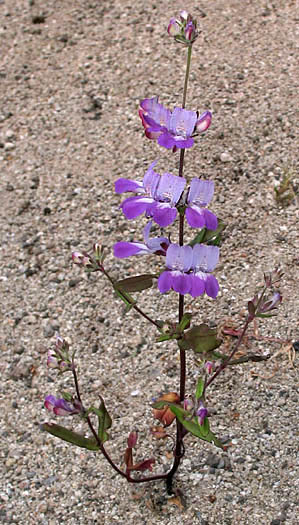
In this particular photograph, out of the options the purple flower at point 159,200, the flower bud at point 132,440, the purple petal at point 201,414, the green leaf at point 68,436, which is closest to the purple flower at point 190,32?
the purple flower at point 159,200

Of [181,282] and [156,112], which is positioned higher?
[156,112]

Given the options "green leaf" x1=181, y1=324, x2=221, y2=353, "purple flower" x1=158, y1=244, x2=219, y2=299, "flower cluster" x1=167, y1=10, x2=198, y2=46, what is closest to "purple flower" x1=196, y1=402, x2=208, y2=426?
A: "green leaf" x1=181, y1=324, x2=221, y2=353

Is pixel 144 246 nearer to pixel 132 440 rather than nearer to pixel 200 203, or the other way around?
pixel 200 203

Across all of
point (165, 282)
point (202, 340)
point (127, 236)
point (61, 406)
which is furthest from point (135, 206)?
point (127, 236)

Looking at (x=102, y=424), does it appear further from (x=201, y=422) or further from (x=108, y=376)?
(x=108, y=376)

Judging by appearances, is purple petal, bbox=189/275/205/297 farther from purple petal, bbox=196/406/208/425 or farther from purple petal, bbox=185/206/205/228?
A: purple petal, bbox=196/406/208/425

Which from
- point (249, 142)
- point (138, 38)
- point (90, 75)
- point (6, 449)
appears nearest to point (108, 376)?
point (6, 449)
